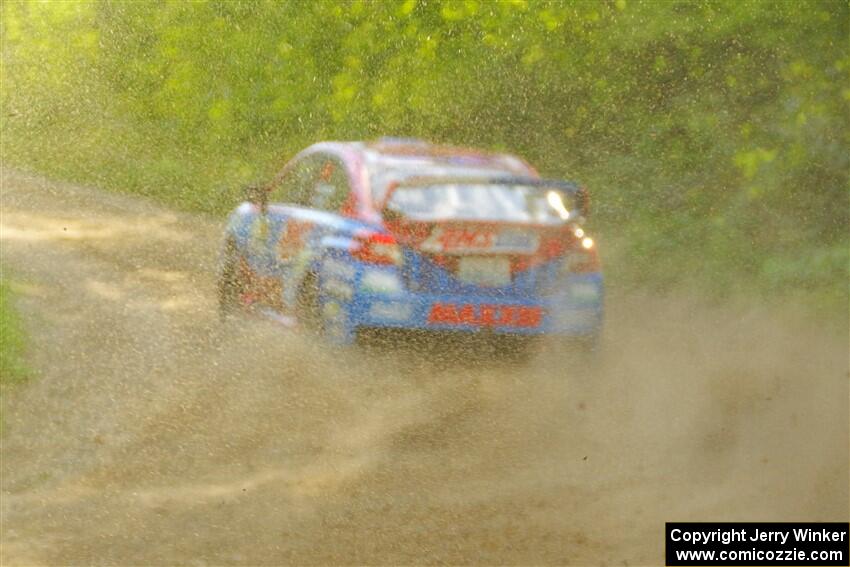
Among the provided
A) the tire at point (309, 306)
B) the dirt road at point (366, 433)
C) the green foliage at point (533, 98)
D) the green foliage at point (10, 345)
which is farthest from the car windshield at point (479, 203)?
the green foliage at point (10, 345)

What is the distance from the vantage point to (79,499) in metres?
5.26

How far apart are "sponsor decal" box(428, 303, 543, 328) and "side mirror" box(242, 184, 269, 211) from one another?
140 cm

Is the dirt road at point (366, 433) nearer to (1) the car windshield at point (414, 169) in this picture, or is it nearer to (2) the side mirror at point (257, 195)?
(2) the side mirror at point (257, 195)

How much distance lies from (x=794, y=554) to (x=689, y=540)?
433 millimetres

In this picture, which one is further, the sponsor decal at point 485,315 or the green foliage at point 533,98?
the green foliage at point 533,98

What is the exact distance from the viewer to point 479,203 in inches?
242

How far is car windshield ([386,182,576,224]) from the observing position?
19.9 feet

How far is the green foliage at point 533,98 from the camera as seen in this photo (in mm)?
8250

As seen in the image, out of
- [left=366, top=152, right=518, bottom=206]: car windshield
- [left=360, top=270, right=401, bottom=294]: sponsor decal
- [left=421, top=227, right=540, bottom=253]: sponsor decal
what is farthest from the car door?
[left=421, top=227, right=540, bottom=253]: sponsor decal

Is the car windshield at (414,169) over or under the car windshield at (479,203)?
over

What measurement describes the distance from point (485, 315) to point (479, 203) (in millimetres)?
519

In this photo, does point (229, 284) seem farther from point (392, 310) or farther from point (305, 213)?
point (392, 310)

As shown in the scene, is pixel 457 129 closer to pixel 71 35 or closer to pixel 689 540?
pixel 71 35

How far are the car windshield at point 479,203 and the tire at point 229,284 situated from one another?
1282 mm
